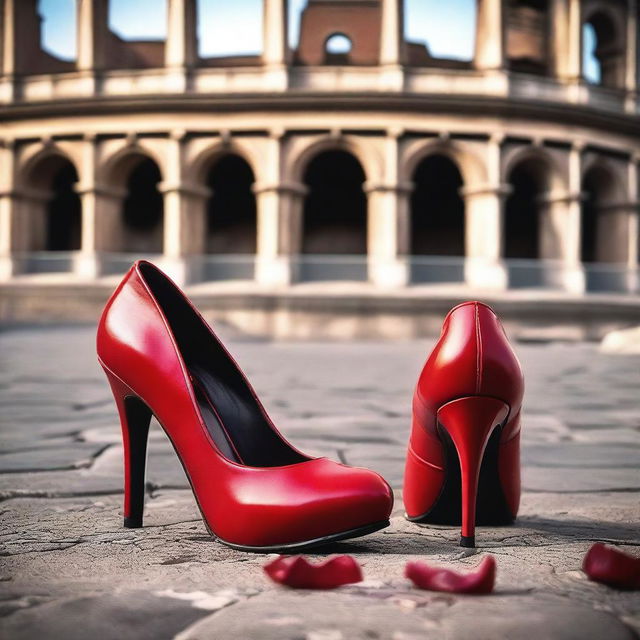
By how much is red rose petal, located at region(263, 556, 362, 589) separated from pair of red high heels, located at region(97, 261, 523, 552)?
0.62 ft

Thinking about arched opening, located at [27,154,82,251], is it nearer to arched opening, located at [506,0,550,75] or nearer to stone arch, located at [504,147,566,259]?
stone arch, located at [504,147,566,259]

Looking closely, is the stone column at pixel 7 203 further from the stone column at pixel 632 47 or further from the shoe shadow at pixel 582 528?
the shoe shadow at pixel 582 528

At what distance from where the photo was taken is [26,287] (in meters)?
16.9

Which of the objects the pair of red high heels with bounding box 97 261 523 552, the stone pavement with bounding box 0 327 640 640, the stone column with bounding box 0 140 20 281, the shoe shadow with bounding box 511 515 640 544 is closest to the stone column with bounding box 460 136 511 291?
the stone column with bounding box 0 140 20 281

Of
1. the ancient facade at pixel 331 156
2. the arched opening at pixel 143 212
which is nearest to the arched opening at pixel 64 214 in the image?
the ancient facade at pixel 331 156

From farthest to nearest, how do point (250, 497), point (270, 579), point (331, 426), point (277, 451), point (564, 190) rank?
point (564, 190), point (331, 426), point (277, 451), point (250, 497), point (270, 579)

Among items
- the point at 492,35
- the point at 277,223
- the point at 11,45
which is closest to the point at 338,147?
the point at 277,223

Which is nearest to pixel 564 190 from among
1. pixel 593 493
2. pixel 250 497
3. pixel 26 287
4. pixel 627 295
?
pixel 627 295

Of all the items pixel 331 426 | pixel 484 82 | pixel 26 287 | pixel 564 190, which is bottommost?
pixel 331 426

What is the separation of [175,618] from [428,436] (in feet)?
2.88

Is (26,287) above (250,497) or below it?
above

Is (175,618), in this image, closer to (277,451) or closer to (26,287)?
(277,451)

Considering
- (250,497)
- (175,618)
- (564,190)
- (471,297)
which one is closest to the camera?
(175,618)

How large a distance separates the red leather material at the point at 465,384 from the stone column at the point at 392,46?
51.0 ft
